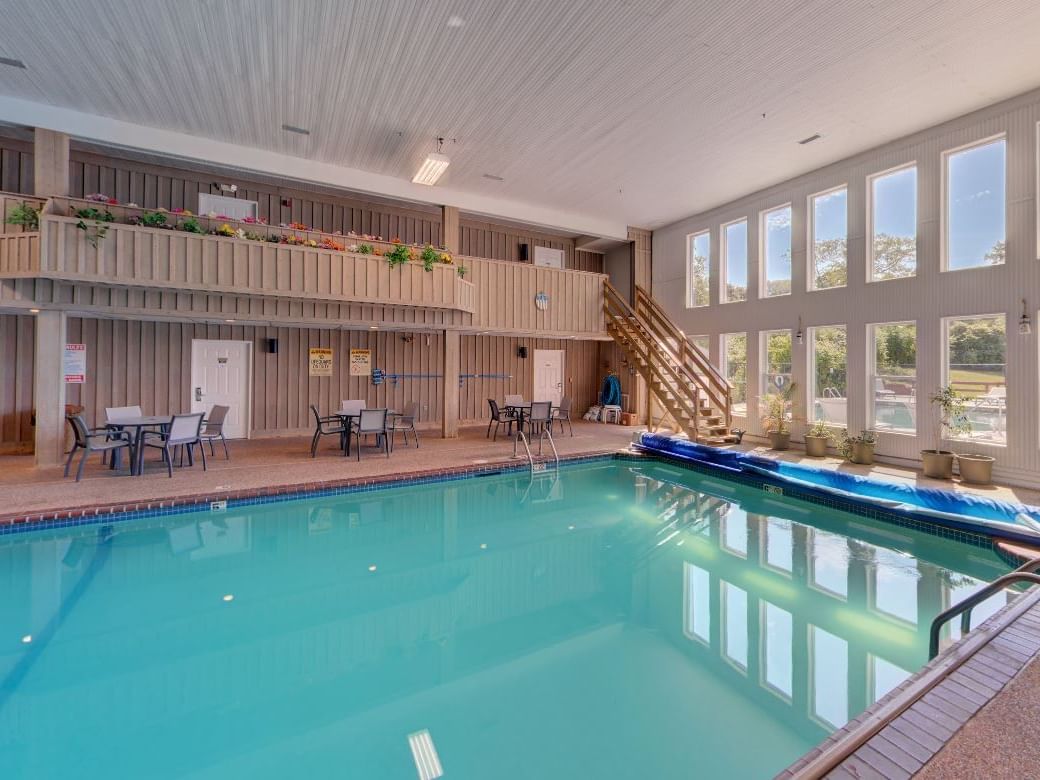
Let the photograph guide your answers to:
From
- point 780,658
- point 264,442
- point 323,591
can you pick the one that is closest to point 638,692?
point 780,658

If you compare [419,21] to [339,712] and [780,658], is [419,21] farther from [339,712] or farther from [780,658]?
[780,658]

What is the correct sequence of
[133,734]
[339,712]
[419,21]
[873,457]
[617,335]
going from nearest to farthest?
[133,734], [339,712], [419,21], [873,457], [617,335]

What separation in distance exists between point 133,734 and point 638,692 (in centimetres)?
261

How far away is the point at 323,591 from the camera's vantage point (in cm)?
410

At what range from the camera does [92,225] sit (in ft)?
21.6

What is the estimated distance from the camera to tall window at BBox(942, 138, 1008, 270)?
6.92 metres

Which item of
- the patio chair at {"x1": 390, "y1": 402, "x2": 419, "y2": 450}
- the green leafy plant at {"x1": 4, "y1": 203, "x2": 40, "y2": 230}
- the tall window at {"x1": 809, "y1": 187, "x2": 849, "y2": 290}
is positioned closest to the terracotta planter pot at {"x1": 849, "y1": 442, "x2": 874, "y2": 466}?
the tall window at {"x1": 809, "y1": 187, "x2": 849, "y2": 290}

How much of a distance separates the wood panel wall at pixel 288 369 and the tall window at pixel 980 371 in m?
8.17

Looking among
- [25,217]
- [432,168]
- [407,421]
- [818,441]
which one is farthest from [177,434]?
[818,441]

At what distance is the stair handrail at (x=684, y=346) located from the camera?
991 cm

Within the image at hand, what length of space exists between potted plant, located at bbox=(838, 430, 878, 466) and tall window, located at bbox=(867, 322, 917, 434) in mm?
247

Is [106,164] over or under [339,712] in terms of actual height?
over

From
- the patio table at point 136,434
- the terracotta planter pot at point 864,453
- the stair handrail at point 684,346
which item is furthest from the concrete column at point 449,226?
the terracotta planter pot at point 864,453

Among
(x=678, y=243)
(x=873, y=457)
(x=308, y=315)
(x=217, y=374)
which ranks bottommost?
(x=873, y=457)
